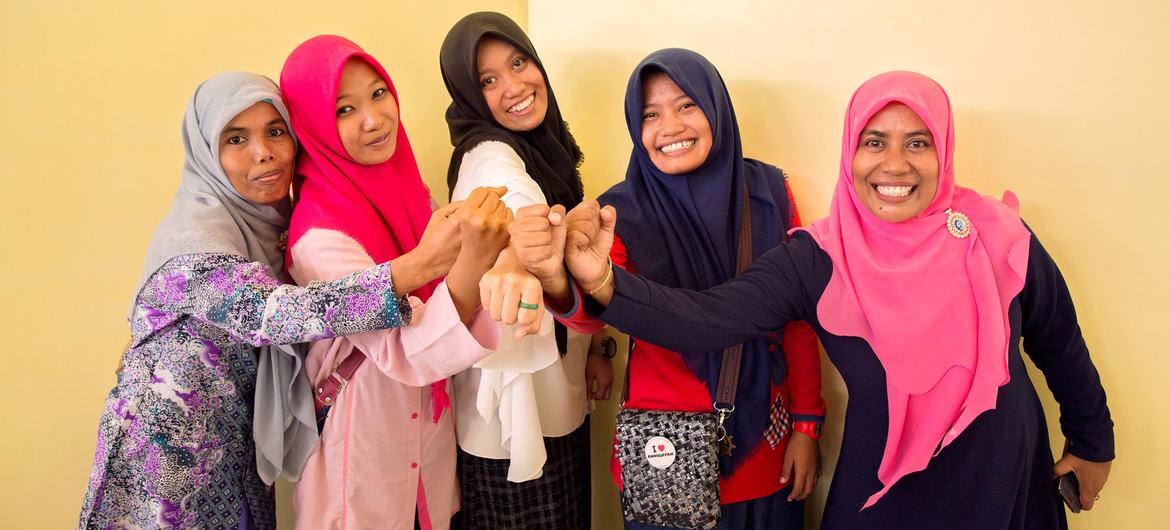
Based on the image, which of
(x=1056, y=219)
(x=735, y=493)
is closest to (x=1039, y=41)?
(x=1056, y=219)

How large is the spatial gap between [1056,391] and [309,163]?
5.78 feet

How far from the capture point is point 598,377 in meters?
2.19

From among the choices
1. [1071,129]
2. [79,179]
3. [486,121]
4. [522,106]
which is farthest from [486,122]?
[1071,129]

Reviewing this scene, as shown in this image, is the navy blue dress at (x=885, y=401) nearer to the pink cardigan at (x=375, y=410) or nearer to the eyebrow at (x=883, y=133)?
the eyebrow at (x=883, y=133)

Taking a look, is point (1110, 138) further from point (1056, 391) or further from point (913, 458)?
point (913, 458)

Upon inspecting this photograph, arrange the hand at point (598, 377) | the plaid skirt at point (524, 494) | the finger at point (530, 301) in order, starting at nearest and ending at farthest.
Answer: the finger at point (530, 301)
the plaid skirt at point (524, 494)
the hand at point (598, 377)

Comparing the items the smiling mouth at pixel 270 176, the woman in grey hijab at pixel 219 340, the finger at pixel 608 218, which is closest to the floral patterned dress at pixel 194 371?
the woman in grey hijab at pixel 219 340

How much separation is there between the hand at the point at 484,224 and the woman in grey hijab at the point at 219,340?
7cm

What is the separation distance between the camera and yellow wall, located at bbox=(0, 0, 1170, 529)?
62.4 inches

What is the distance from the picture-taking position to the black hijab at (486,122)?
6.72 feet

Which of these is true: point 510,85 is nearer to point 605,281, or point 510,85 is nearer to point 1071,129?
point 605,281

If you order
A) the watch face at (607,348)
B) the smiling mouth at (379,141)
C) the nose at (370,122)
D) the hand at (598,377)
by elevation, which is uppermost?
the nose at (370,122)

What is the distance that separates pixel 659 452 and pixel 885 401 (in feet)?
1.60

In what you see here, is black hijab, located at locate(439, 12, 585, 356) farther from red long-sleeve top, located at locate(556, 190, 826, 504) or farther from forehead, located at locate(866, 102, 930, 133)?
forehead, located at locate(866, 102, 930, 133)
